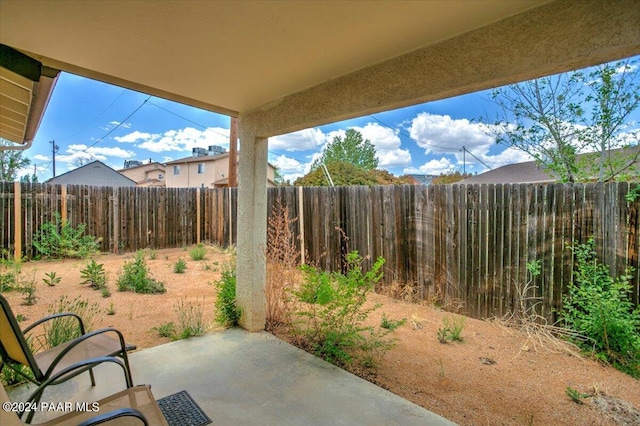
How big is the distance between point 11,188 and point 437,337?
8708 mm

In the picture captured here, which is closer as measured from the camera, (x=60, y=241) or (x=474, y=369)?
(x=474, y=369)

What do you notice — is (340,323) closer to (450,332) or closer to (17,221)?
(450,332)

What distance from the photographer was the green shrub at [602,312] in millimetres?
2891

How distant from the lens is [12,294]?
4711mm

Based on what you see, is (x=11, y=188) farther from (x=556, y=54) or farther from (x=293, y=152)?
(x=293, y=152)

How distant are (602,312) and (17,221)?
9963 millimetres

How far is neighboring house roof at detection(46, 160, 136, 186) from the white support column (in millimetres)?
25750

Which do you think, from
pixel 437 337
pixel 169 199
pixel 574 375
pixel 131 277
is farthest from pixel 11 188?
pixel 574 375

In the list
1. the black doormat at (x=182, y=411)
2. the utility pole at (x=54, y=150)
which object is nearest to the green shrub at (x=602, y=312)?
the black doormat at (x=182, y=411)

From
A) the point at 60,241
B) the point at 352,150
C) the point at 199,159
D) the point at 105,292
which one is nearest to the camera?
the point at 105,292

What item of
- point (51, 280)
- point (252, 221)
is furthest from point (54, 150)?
point (252, 221)

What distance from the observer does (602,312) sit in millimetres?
3012

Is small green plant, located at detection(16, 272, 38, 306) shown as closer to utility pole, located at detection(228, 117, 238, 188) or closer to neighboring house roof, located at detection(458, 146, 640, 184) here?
utility pole, located at detection(228, 117, 238, 188)

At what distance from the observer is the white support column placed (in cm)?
348
